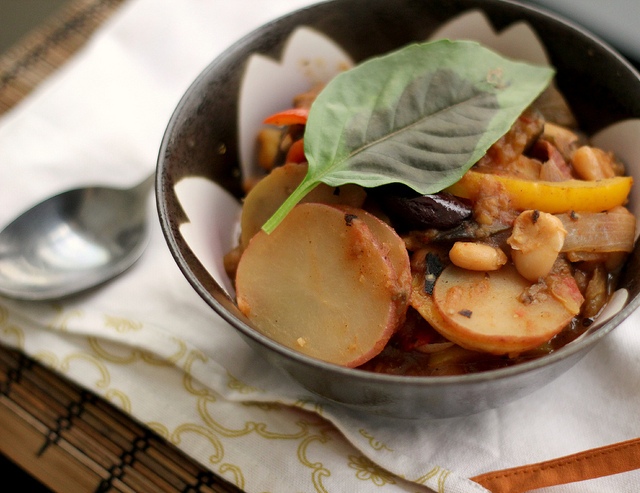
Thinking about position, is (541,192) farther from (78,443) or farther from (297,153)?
(78,443)

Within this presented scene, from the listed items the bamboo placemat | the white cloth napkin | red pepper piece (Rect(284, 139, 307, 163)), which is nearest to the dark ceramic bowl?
the white cloth napkin

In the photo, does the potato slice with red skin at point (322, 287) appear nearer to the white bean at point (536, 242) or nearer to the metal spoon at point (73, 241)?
the white bean at point (536, 242)

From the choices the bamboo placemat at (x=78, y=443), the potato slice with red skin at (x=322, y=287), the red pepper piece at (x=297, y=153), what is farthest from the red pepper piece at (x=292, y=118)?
the bamboo placemat at (x=78, y=443)

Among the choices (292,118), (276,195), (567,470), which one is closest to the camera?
(567,470)

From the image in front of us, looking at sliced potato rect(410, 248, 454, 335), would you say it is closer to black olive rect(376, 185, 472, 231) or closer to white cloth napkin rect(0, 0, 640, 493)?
black olive rect(376, 185, 472, 231)

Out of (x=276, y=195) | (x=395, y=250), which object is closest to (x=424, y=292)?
(x=395, y=250)

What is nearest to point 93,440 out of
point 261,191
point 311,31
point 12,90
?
point 261,191

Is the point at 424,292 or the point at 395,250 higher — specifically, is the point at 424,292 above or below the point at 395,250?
below
